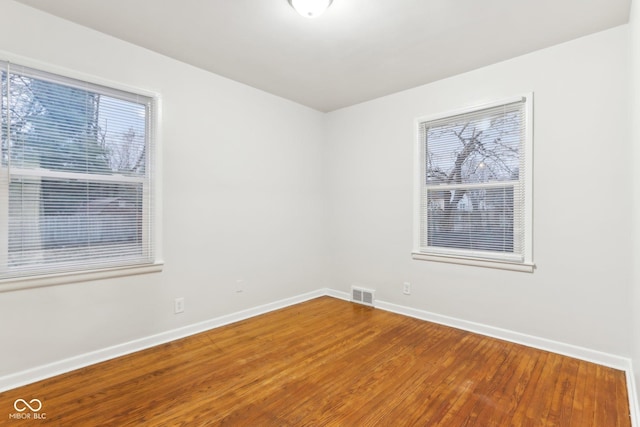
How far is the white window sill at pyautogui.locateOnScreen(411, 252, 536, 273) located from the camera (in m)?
2.83

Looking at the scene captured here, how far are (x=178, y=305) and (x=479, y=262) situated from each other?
2931 millimetres

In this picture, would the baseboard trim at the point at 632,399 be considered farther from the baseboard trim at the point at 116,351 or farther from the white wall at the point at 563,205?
the baseboard trim at the point at 116,351

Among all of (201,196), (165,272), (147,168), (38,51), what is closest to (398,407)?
(165,272)

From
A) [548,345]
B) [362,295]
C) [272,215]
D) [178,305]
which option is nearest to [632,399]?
[548,345]

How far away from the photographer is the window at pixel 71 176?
85.0 inches

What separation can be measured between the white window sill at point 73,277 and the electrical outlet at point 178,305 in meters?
0.35

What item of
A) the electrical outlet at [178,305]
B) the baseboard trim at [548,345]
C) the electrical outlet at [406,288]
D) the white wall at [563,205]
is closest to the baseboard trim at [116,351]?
the electrical outlet at [178,305]

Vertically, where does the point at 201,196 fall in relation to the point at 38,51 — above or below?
below

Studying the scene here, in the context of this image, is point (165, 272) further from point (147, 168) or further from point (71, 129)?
point (71, 129)

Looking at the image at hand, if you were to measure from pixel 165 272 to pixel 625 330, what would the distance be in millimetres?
3783

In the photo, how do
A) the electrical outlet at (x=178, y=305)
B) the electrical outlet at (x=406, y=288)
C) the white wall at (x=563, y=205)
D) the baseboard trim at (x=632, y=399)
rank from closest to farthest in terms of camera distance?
the baseboard trim at (x=632, y=399), the white wall at (x=563, y=205), the electrical outlet at (x=178, y=305), the electrical outlet at (x=406, y=288)

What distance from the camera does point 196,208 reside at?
10.2 feet

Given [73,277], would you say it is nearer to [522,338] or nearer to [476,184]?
[476,184]

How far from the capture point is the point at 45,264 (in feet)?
7.51
